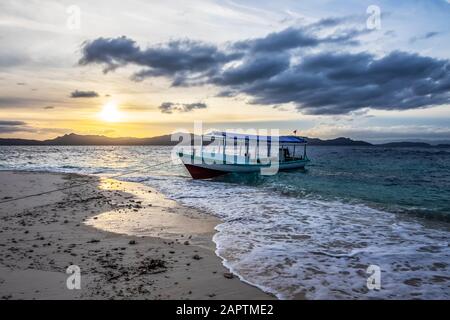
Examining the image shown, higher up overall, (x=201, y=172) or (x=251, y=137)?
(x=251, y=137)

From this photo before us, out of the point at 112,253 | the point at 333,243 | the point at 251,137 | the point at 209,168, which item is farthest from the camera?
the point at 251,137

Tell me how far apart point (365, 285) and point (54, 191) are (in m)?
18.4

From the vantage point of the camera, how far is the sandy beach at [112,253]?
638 centimetres

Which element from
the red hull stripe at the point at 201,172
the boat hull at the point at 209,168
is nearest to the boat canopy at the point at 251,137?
the boat hull at the point at 209,168

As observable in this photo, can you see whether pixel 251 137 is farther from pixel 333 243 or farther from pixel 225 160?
pixel 333 243

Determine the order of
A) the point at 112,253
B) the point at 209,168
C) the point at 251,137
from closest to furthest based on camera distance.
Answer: the point at 112,253 < the point at 209,168 < the point at 251,137

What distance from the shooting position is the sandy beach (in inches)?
251

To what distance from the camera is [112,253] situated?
8508mm

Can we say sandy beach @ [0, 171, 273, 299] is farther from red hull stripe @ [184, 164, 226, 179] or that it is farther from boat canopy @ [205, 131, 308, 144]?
boat canopy @ [205, 131, 308, 144]

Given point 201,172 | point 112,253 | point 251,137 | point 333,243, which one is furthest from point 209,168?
point 112,253

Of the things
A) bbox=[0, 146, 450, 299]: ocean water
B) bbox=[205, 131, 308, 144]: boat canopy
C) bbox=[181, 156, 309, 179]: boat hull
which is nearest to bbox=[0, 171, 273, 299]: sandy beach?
bbox=[0, 146, 450, 299]: ocean water

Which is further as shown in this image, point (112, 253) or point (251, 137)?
point (251, 137)

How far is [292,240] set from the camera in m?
10.6

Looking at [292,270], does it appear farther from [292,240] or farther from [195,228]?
[195,228]
